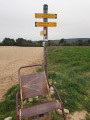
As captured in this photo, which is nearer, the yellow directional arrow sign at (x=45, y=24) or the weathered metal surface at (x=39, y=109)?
the weathered metal surface at (x=39, y=109)

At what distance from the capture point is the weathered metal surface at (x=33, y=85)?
9.61 ft

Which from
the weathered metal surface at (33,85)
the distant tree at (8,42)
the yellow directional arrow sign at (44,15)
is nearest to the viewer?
the weathered metal surface at (33,85)

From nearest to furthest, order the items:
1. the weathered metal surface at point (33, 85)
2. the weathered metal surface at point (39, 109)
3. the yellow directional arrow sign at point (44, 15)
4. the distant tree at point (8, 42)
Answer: the weathered metal surface at point (39, 109) < the weathered metal surface at point (33, 85) < the yellow directional arrow sign at point (44, 15) < the distant tree at point (8, 42)

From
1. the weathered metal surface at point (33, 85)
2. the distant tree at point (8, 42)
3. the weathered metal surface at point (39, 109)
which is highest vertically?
the distant tree at point (8, 42)

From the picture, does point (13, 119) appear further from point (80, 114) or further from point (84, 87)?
point (84, 87)

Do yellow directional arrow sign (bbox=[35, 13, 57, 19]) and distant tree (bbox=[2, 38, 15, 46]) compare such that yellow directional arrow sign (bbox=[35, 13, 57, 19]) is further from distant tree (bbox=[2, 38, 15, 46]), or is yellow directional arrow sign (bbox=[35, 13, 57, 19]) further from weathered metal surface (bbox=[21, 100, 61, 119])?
distant tree (bbox=[2, 38, 15, 46])

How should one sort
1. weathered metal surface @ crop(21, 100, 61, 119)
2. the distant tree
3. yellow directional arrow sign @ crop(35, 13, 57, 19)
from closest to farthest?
weathered metal surface @ crop(21, 100, 61, 119), yellow directional arrow sign @ crop(35, 13, 57, 19), the distant tree

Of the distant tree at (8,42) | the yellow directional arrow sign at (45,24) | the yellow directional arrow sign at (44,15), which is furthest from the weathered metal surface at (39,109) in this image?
the distant tree at (8,42)

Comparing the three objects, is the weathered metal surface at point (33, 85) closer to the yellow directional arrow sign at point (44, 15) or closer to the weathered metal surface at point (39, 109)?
the weathered metal surface at point (39, 109)

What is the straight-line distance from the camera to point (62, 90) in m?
4.02

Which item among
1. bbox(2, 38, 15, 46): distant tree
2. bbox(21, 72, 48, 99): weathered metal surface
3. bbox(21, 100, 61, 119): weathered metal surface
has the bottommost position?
bbox(21, 100, 61, 119): weathered metal surface

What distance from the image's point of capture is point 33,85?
10.00 ft

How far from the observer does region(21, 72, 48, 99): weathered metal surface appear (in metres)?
2.93

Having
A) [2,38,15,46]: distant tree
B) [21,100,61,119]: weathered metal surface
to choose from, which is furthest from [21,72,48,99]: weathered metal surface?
[2,38,15,46]: distant tree
